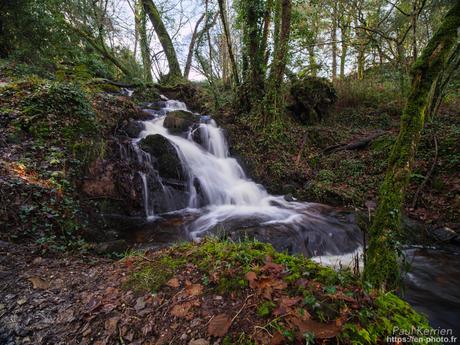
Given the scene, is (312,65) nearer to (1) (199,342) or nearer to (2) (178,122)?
(2) (178,122)

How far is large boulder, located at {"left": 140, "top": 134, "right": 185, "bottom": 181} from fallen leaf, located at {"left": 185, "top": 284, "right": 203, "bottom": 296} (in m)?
5.67

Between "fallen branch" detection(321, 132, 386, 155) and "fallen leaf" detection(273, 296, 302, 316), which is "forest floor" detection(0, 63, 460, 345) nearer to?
"fallen leaf" detection(273, 296, 302, 316)

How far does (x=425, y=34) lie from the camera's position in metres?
12.7

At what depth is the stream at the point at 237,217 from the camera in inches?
173

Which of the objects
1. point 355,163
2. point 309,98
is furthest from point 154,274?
point 309,98

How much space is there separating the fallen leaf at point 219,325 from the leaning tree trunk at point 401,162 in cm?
176

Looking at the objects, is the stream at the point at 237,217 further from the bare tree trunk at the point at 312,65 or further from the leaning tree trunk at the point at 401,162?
the bare tree trunk at the point at 312,65

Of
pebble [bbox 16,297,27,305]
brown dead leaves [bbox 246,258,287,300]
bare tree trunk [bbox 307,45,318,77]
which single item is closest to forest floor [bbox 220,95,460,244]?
bare tree trunk [bbox 307,45,318,77]

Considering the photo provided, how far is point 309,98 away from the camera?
1177 centimetres

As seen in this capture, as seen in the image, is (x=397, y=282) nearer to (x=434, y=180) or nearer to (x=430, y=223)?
(x=430, y=223)

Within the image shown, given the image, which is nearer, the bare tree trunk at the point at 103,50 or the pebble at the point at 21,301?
the pebble at the point at 21,301

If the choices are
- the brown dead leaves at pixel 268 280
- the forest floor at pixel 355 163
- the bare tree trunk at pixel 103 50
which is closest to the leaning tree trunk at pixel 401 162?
the brown dead leaves at pixel 268 280

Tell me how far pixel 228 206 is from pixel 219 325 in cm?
592

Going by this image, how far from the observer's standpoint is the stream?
4.40m
